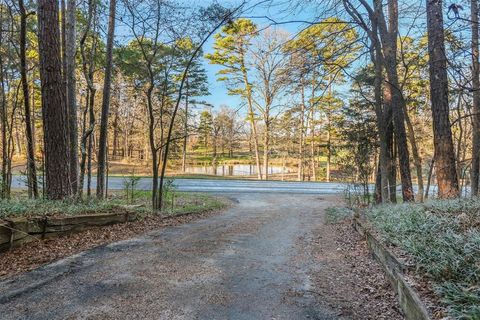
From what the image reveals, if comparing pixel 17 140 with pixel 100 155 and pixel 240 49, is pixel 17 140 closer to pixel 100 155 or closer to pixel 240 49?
pixel 240 49

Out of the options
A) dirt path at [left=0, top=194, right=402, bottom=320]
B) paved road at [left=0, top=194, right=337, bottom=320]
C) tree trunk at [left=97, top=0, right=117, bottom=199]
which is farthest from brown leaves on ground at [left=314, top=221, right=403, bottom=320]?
tree trunk at [left=97, top=0, right=117, bottom=199]

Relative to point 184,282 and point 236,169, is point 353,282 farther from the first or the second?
point 236,169

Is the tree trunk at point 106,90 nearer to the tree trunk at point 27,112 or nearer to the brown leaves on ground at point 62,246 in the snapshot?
the tree trunk at point 27,112

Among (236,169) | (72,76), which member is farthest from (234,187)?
(236,169)

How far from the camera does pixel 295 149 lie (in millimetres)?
27312

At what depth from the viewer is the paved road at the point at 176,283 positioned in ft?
8.42

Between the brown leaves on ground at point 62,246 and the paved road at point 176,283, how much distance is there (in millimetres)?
231

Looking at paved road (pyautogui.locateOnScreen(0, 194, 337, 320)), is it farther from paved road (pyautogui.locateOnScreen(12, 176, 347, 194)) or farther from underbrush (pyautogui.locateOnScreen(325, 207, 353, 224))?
→ paved road (pyautogui.locateOnScreen(12, 176, 347, 194))

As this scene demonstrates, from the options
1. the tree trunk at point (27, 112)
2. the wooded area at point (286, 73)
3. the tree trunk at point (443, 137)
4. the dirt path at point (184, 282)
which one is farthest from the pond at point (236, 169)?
the dirt path at point (184, 282)

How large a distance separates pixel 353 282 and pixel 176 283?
184 cm

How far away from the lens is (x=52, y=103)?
5582 mm

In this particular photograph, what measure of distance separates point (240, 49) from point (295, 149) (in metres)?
10.4

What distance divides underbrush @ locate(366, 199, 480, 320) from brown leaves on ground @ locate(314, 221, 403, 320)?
401 mm

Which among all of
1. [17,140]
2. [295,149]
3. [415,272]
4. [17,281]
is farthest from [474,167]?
[17,140]
